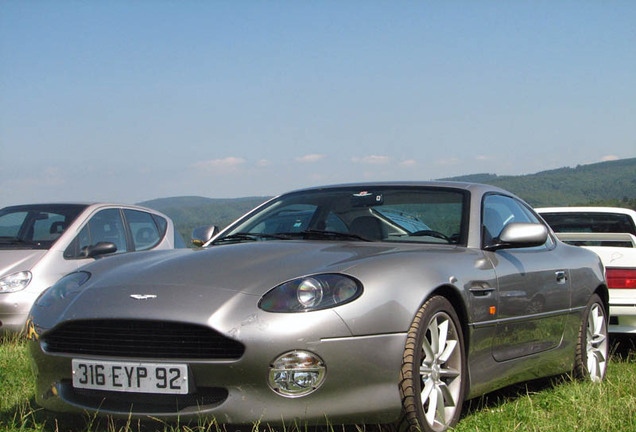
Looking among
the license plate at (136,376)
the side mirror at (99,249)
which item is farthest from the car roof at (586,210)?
the license plate at (136,376)

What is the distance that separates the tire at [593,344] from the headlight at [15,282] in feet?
16.9

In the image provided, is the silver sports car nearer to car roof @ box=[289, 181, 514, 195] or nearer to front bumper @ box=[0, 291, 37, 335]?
car roof @ box=[289, 181, 514, 195]

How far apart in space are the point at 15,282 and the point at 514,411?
540 cm

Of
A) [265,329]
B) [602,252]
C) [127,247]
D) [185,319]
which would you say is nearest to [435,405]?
[265,329]

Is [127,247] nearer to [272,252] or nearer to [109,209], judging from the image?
[109,209]

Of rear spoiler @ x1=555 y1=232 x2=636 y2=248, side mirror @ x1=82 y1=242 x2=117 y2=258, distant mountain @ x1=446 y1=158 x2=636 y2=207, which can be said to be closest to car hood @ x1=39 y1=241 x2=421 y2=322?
rear spoiler @ x1=555 y1=232 x2=636 y2=248

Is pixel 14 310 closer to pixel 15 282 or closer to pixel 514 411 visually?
pixel 15 282

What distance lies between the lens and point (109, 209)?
9922 mm

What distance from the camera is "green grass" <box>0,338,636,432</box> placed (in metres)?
4.05

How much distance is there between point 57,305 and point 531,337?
9.04 feet

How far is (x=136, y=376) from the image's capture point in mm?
3711

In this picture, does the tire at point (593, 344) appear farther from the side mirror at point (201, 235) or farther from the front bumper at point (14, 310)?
the front bumper at point (14, 310)

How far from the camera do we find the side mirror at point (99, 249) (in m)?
8.98

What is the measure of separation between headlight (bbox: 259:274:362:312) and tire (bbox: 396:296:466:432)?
35 centimetres
